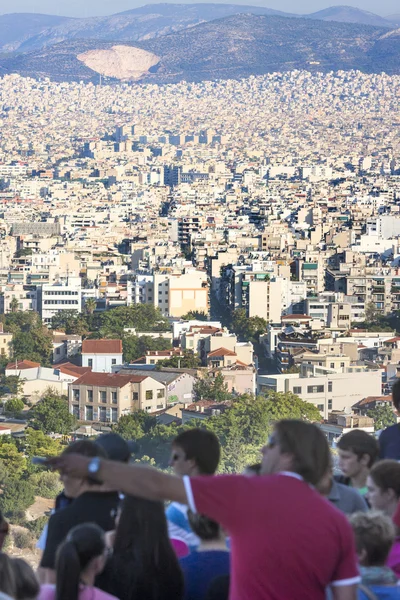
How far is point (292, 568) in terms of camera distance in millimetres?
2451

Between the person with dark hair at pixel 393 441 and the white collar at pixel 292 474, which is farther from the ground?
the white collar at pixel 292 474

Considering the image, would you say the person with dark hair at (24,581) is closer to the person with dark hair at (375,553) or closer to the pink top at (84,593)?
the pink top at (84,593)

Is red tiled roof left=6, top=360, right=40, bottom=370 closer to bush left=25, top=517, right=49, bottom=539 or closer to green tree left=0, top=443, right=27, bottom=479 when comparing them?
green tree left=0, top=443, right=27, bottom=479

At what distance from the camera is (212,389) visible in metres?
21.8

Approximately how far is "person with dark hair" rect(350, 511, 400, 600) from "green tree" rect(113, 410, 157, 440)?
14830 millimetres

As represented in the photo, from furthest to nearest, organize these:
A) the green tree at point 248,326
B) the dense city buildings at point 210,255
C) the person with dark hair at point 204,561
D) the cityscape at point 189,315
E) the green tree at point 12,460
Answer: the green tree at point 248,326 < the dense city buildings at point 210,255 < the cityscape at point 189,315 < the green tree at point 12,460 < the person with dark hair at point 204,561

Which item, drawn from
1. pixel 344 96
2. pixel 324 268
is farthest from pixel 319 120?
pixel 324 268

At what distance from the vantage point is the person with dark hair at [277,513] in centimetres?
237

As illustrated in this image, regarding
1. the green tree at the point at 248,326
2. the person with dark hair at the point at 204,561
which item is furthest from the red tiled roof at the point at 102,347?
the person with dark hair at the point at 204,561

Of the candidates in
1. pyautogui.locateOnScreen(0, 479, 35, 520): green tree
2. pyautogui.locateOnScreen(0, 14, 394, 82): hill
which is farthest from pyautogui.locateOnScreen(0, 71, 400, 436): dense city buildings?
pyautogui.locateOnScreen(0, 14, 394, 82): hill

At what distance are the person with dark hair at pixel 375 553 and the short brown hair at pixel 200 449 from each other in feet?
1.04

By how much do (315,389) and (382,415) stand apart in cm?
292

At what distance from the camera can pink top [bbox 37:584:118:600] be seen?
2.62 m

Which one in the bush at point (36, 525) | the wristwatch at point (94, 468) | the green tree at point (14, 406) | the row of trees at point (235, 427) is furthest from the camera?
the green tree at point (14, 406)
